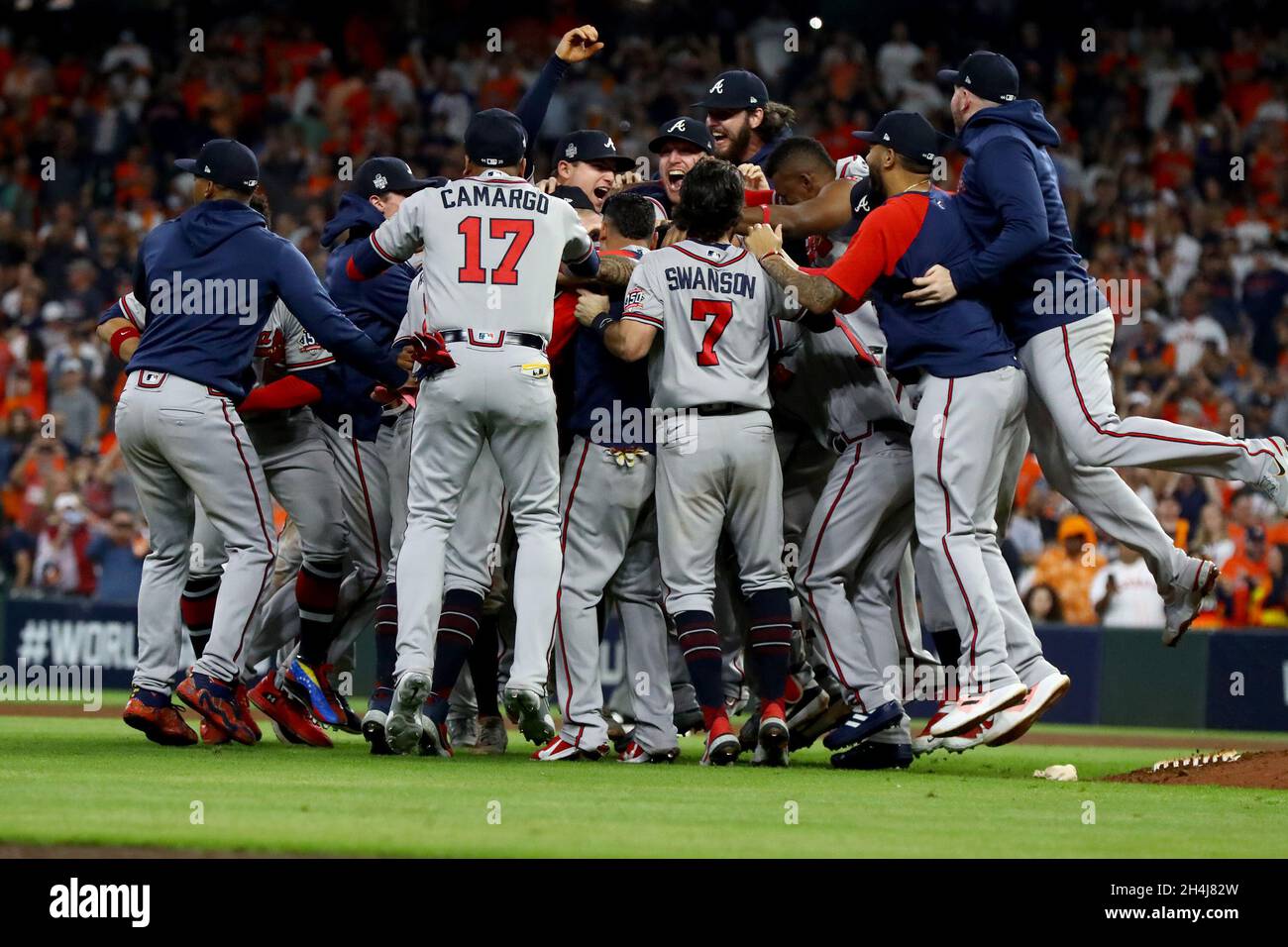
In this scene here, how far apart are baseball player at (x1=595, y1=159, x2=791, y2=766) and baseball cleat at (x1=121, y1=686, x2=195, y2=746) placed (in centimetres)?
211

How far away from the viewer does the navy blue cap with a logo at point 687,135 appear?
8125 millimetres

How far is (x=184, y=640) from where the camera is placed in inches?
526

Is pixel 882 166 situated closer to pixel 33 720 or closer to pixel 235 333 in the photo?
pixel 235 333

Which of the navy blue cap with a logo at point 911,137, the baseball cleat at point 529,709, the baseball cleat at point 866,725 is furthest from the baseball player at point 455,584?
the navy blue cap with a logo at point 911,137

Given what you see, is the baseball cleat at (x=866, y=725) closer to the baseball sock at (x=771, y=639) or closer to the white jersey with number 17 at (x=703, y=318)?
the baseball sock at (x=771, y=639)

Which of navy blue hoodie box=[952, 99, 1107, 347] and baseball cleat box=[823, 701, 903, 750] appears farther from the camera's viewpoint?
baseball cleat box=[823, 701, 903, 750]

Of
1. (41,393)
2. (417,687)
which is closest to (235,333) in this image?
(417,687)

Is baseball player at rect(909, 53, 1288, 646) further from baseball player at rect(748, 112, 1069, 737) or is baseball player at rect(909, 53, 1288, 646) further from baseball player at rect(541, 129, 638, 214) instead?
baseball player at rect(541, 129, 638, 214)

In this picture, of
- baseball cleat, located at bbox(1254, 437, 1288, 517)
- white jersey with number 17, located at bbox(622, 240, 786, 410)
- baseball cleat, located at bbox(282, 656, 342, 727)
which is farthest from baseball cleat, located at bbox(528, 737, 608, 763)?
baseball cleat, located at bbox(1254, 437, 1288, 517)

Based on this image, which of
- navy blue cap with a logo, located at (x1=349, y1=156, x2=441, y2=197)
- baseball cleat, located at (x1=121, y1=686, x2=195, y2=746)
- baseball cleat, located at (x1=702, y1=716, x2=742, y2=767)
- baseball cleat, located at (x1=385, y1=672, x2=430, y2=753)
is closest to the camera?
baseball cleat, located at (x1=385, y1=672, x2=430, y2=753)

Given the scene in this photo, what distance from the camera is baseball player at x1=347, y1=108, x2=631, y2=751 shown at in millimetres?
6734

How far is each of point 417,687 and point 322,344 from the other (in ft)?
5.17

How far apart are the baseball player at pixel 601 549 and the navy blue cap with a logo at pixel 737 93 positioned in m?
1.60

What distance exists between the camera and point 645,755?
24.2 ft
